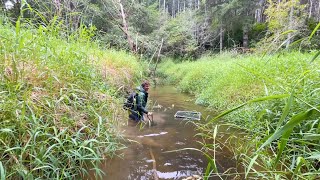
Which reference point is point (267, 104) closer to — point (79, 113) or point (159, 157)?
point (159, 157)

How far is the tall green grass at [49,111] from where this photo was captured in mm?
1801

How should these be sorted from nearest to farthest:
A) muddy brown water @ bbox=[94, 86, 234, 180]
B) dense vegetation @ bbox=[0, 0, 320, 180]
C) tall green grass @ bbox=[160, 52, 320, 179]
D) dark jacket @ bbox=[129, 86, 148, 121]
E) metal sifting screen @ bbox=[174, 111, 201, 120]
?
dense vegetation @ bbox=[0, 0, 320, 180], tall green grass @ bbox=[160, 52, 320, 179], muddy brown water @ bbox=[94, 86, 234, 180], dark jacket @ bbox=[129, 86, 148, 121], metal sifting screen @ bbox=[174, 111, 201, 120]

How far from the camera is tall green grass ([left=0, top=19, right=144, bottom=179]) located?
5.91ft

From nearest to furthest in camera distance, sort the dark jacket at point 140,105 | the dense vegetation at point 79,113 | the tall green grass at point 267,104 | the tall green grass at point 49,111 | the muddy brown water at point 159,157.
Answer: the dense vegetation at point 79,113 < the tall green grass at point 49,111 < the tall green grass at point 267,104 < the muddy brown water at point 159,157 < the dark jacket at point 140,105

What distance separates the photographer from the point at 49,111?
86.0 inches

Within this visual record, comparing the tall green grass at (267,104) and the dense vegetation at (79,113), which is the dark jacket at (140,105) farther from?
the tall green grass at (267,104)

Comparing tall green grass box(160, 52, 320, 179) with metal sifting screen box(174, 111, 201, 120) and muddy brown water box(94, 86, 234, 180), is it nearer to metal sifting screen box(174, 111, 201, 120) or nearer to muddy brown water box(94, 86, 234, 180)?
muddy brown water box(94, 86, 234, 180)

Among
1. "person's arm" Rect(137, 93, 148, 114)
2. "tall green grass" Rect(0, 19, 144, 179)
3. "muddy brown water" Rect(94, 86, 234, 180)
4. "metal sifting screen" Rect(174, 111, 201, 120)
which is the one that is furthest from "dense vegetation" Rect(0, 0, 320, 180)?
"person's arm" Rect(137, 93, 148, 114)

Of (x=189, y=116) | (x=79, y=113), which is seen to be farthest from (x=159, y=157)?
(x=189, y=116)

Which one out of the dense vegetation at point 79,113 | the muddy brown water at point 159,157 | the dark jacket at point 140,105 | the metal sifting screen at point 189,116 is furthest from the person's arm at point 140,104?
the metal sifting screen at point 189,116

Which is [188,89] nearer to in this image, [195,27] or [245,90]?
[245,90]

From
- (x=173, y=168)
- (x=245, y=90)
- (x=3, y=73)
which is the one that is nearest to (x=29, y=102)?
(x=3, y=73)

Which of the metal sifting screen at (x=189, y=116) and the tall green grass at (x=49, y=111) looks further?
the metal sifting screen at (x=189, y=116)

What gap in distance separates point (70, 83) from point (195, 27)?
2099cm
